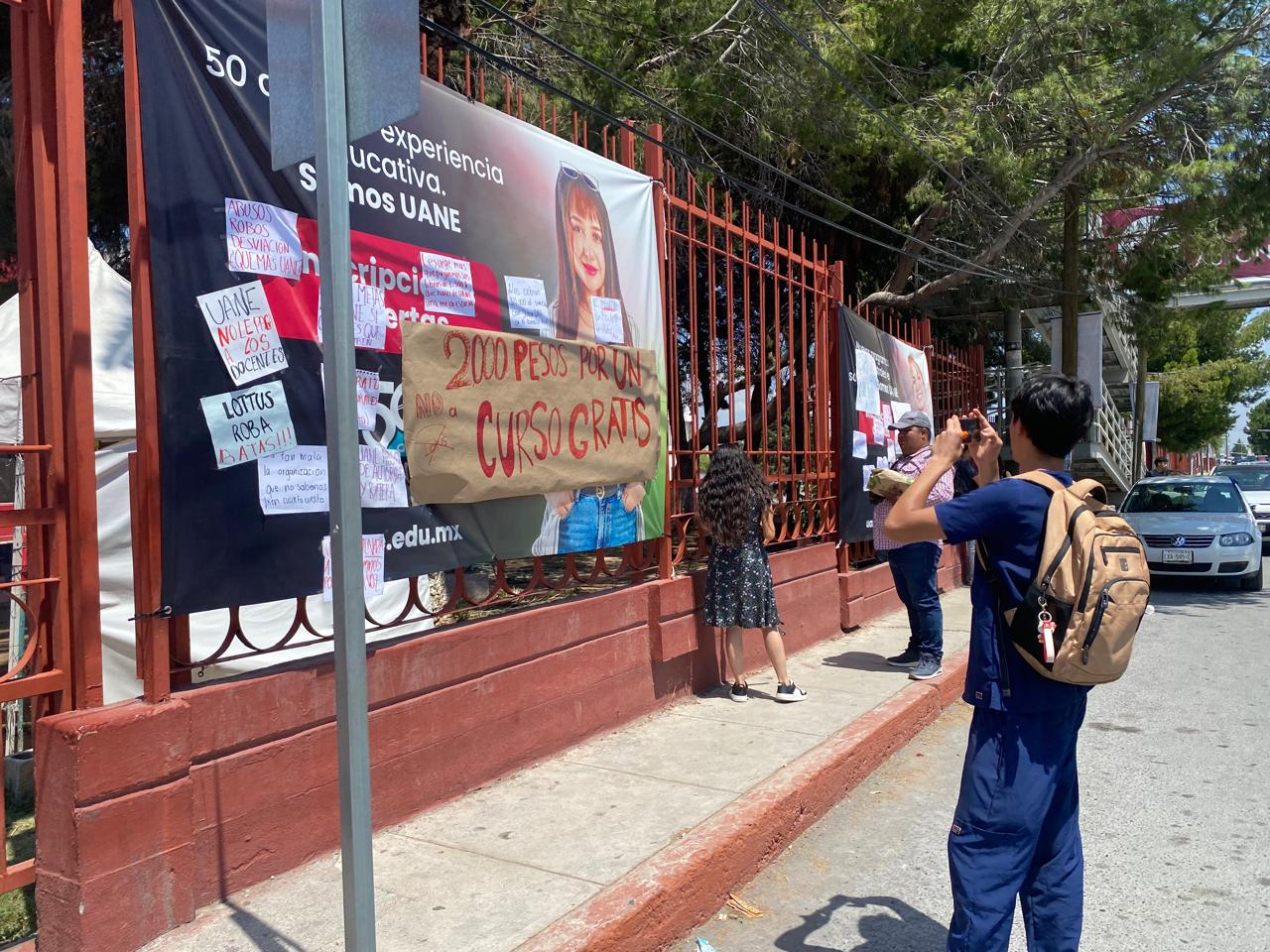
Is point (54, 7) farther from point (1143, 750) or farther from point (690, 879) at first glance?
point (1143, 750)

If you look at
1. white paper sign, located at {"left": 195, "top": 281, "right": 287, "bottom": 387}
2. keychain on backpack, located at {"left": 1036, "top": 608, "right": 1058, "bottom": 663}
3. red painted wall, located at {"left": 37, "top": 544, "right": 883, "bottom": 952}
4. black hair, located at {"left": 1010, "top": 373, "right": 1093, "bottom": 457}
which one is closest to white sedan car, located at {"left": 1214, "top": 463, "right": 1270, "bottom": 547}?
red painted wall, located at {"left": 37, "top": 544, "right": 883, "bottom": 952}

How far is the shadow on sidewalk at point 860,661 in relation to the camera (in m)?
7.41

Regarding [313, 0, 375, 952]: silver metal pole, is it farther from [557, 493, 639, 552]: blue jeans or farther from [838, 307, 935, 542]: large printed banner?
[838, 307, 935, 542]: large printed banner

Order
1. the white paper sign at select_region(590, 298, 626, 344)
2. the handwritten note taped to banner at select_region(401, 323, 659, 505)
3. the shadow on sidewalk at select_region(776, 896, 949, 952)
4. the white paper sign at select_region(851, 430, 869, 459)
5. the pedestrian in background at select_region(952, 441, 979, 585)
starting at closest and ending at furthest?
the shadow on sidewalk at select_region(776, 896, 949, 952) → the handwritten note taped to banner at select_region(401, 323, 659, 505) → the pedestrian in background at select_region(952, 441, 979, 585) → the white paper sign at select_region(590, 298, 626, 344) → the white paper sign at select_region(851, 430, 869, 459)

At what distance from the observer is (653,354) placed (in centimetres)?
603

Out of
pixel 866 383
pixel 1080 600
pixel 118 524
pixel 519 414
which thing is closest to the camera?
pixel 1080 600

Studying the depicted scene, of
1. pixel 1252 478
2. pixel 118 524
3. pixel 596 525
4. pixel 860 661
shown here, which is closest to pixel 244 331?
pixel 596 525

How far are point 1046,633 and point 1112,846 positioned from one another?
252cm

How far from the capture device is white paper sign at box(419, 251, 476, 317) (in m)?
4.35

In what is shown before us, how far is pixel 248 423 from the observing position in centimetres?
350

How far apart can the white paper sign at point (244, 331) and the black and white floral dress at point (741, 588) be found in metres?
3.41

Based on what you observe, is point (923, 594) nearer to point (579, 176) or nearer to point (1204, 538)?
point (579, 176)

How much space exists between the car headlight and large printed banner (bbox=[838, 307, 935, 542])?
538cm

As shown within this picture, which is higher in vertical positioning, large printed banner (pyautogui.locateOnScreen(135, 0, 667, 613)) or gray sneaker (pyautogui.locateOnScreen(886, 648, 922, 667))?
large printed banner (pyautogui.locateOnScreen(135, 0, 667, 613))
